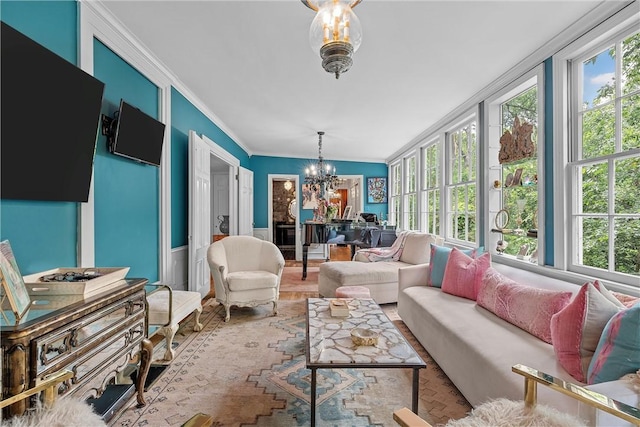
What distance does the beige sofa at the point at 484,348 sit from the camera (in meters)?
1.32

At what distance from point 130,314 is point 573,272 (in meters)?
3.03

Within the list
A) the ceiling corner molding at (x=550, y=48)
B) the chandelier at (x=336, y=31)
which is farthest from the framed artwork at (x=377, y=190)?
the chandelier at (x=336, y=31)

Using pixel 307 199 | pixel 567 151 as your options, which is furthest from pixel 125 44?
pixel 307 199

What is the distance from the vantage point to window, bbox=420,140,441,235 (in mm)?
4891

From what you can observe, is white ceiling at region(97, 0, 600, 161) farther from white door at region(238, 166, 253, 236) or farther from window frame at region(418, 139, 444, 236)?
white door at region(238, 166, 253, 236)

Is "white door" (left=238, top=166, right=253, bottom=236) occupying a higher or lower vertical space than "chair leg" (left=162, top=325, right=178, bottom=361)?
higher

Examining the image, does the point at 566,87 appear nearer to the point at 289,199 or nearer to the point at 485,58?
the point at 485,58

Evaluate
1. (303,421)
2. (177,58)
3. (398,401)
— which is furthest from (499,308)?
(177,58)

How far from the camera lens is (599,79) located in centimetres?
218

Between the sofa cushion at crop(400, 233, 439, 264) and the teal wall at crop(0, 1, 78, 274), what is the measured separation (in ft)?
11.6

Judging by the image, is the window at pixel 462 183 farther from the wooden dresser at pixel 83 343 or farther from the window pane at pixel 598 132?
the wooden dresser at pixel 83 343

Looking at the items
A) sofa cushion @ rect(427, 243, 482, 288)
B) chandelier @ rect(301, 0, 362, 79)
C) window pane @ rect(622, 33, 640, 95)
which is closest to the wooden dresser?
chandelier @ rect(301, 0, 362, 79)

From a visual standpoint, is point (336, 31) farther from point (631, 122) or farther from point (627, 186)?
point (627, 186)

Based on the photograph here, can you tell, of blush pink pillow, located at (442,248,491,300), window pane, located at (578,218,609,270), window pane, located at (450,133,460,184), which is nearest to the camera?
window pane, located at (578,218,609,270)
